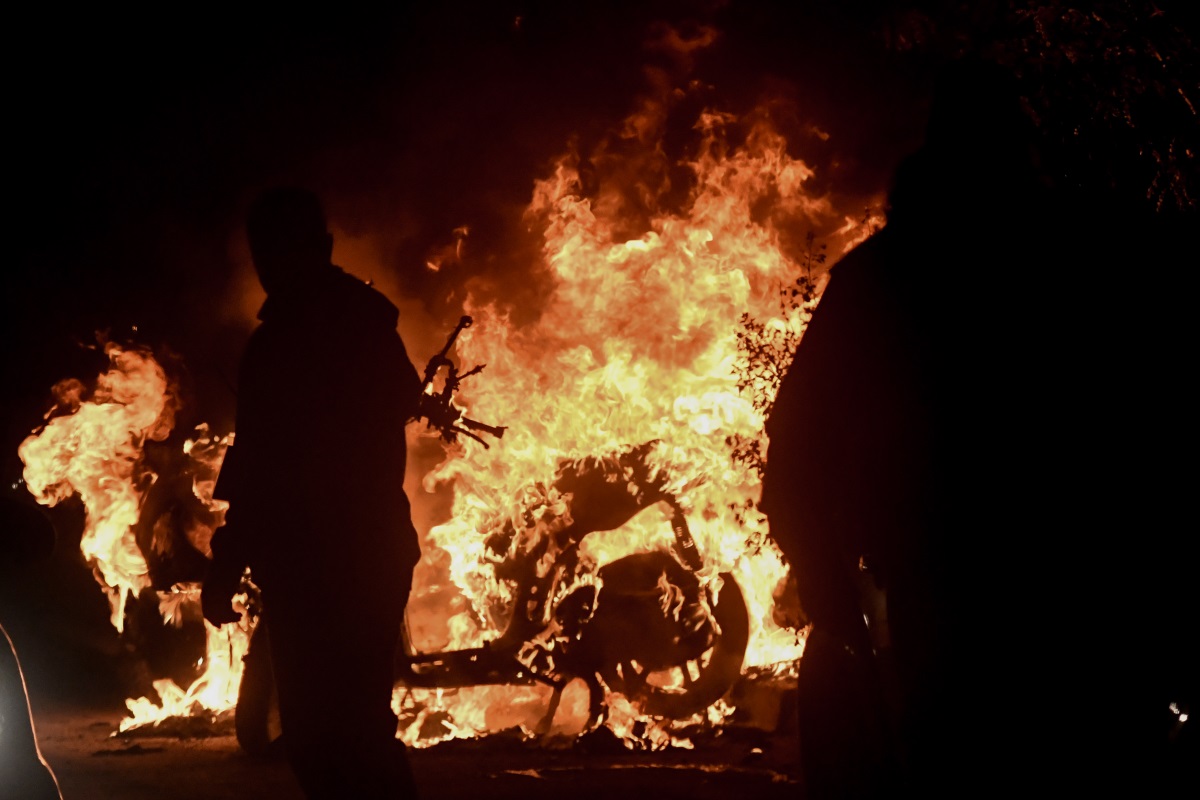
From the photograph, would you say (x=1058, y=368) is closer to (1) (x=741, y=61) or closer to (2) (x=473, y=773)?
(2) (x=473, y=773)

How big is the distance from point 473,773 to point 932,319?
484cm

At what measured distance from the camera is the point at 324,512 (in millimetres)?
3270

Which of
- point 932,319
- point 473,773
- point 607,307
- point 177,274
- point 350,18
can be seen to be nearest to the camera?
point 932,319

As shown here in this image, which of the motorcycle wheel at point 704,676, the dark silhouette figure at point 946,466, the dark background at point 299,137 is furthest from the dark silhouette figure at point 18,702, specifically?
Result: the dark background at point 299,137

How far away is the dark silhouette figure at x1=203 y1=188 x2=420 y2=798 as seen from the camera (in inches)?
126

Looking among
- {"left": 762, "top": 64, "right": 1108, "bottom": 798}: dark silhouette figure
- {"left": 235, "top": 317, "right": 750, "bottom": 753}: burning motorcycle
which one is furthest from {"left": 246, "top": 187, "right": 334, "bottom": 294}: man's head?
{"left": 235, "top": 317, "right": 750, "bottom": 753}: burning motorcycle

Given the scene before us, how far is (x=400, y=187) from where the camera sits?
9.67 m

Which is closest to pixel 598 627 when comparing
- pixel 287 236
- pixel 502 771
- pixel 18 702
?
pixel 502 771

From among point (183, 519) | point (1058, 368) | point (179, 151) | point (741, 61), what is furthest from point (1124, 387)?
point (179, 151)

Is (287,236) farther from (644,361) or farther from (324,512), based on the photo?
(644,361)

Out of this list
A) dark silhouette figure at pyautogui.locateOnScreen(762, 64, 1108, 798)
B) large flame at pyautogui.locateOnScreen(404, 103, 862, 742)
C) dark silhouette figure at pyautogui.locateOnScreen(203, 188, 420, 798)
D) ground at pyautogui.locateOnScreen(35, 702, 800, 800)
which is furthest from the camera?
large flame at pyautogui.locateOnScreen(404, 103, 862, 742)

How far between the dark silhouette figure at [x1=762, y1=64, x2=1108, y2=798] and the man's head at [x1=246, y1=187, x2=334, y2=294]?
81.0 inches

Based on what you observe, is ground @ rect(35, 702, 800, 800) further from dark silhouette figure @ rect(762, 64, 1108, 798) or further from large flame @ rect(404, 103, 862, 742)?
dark silhouette figure @ rect(762, 64, 1108, 798)

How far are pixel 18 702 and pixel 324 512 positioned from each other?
1026 mm
